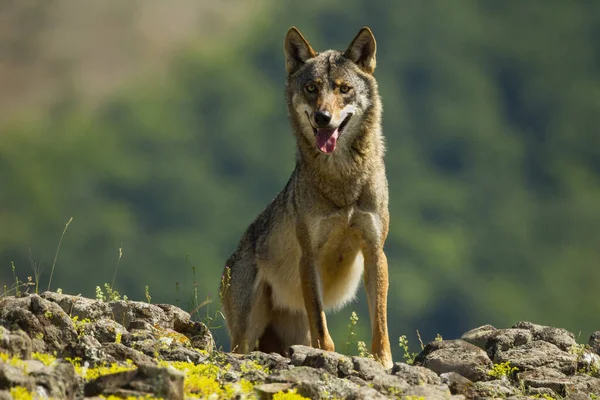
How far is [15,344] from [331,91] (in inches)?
204

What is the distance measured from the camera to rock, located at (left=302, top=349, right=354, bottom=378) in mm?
7785

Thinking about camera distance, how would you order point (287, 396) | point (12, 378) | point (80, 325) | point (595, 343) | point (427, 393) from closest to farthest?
point (12, 378)
point (287, 396)
point (427, 393)
point (80, 325)
point (595, 343)

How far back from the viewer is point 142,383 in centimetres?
630

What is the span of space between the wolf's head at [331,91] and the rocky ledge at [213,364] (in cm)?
259

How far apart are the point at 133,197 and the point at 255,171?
2308cm

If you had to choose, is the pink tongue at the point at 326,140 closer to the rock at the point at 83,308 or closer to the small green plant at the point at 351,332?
the small green plant at the point at 351,332

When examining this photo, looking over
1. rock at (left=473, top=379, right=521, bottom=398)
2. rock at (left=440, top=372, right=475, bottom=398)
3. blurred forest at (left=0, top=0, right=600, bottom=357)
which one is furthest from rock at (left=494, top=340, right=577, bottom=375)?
blurred forest at (left=0, top=0, right=600, bottom=357)

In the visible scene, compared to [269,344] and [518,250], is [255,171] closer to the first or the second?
[518,250]

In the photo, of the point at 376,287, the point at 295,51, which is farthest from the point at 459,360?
the point at 295,51

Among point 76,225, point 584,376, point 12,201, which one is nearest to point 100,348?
point 584,376

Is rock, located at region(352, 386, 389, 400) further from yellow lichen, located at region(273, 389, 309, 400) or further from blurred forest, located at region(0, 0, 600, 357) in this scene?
blurred forest, located at region(0, 0, 600, 357)

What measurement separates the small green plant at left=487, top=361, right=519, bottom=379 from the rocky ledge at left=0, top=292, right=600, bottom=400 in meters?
0.01

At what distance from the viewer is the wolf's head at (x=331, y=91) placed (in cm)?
1073

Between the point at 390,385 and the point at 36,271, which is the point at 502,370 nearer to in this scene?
the point at 390,385
